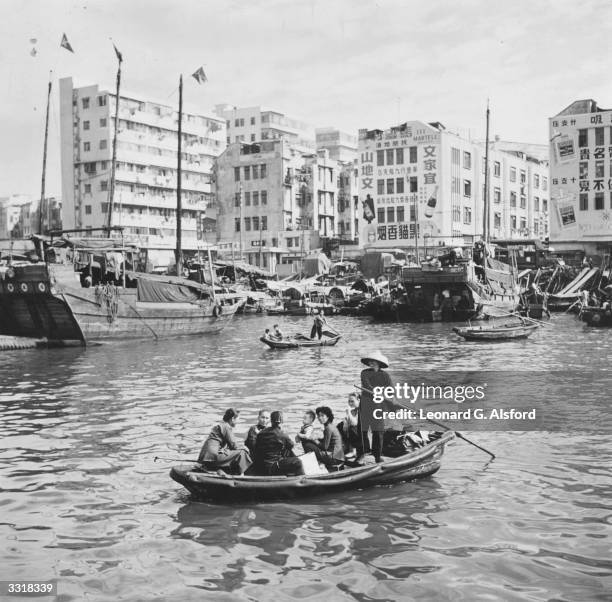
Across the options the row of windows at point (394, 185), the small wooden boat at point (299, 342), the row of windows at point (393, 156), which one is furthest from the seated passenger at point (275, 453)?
the row of windows at point (393, 156)

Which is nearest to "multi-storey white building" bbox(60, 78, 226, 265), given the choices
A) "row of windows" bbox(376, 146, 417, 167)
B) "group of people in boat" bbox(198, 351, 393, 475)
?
"row of windows" bbox(376, 146, 417, 167)

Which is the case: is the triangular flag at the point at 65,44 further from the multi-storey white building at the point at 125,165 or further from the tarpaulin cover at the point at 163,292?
the multi-storey white building at the point at 125,165

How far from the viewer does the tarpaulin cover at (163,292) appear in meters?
38.9

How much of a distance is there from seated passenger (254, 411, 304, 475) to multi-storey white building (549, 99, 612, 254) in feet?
200

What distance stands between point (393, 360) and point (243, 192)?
5983 cm

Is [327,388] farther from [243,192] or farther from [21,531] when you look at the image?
[243,192]

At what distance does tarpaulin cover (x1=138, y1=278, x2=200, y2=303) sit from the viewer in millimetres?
38906

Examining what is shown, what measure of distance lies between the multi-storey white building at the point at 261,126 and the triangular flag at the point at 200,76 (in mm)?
63032

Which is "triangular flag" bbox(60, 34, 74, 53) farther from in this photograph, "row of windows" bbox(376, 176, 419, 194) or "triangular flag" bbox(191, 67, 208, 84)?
"row of windows" bbox(376, 176, 419, 194)

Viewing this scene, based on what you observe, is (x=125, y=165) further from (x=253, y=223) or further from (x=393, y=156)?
(x=393, y=156)

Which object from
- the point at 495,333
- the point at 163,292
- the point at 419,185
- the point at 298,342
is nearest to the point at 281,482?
the point at 298,342

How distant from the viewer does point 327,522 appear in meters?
11.3

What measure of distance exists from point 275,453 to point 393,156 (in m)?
70.7

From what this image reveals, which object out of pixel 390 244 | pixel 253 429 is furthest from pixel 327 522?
pixel 390 244
